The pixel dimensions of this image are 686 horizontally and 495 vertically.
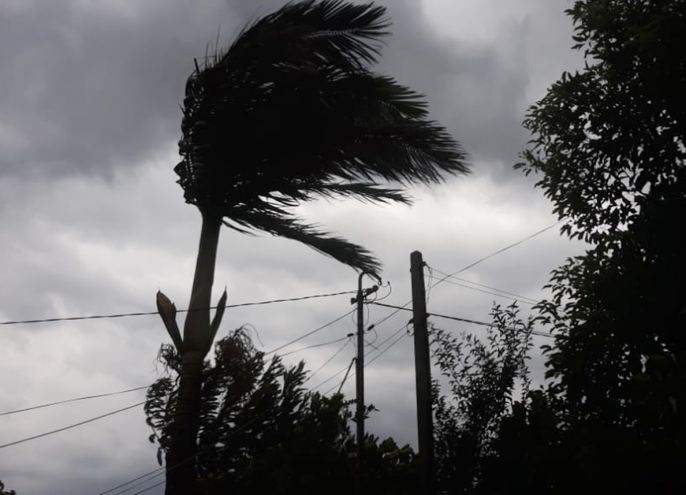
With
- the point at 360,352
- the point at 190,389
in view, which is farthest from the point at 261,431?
the point at 360,352

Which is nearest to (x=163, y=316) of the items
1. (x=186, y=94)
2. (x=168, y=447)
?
(x=168, y=447)

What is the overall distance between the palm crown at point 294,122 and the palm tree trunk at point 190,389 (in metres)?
1.36

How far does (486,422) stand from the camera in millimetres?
12453

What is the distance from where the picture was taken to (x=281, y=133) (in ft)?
31.3

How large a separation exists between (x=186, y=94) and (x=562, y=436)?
7813 millimetres

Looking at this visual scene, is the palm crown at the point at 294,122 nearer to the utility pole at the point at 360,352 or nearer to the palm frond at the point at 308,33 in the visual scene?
the palm frond at the point at 308,33

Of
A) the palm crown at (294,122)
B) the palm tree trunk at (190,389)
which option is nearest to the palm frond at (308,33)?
the palm crown at (294,122)

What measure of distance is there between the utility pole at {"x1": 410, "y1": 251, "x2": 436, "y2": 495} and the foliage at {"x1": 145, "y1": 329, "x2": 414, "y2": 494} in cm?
270

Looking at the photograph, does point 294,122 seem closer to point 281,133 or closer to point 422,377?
point 281,133

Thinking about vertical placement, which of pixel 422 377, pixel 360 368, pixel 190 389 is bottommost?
pixel 190 389

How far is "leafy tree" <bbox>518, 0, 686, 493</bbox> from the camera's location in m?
8.77

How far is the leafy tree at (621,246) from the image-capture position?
28.8ft

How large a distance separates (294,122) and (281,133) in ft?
0.85

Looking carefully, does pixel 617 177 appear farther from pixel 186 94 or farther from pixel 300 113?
pixel 186 94
